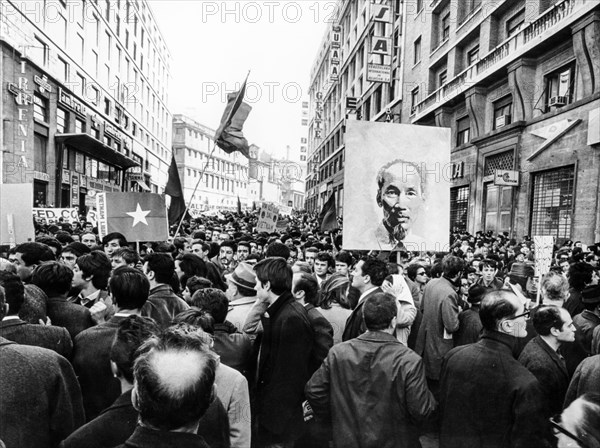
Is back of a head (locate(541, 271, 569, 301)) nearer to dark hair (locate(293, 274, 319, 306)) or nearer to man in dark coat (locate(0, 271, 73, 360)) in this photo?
dark hair (locate(293, 274, 319, 306))

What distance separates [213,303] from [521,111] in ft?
55.3

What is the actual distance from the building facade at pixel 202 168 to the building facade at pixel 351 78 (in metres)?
13.2

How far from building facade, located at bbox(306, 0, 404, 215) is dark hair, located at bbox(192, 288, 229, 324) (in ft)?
62.4

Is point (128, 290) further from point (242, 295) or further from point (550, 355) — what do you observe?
point (550, 355)

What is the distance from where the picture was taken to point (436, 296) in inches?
175

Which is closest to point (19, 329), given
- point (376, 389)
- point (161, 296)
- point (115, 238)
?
point (161, 296)

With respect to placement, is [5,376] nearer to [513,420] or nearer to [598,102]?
[513,420]

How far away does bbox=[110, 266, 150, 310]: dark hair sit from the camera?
2.78 metres

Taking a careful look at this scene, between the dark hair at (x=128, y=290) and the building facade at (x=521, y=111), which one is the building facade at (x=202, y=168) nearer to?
the building facade at (x=521, y=111)

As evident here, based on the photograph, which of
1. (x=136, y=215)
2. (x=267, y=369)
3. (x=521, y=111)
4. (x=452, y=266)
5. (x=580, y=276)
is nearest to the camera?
(x=267, y=369)

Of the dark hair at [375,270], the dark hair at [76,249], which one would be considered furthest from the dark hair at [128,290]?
the dark hair at [76,249]

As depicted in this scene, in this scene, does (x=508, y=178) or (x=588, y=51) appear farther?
(x=508, y=178)

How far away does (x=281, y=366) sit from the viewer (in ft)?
10.1

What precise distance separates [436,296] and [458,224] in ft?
58.8
